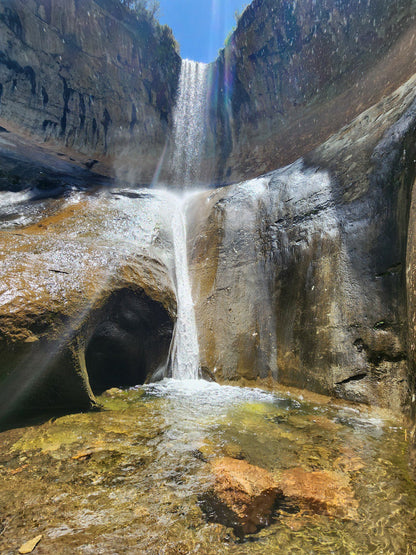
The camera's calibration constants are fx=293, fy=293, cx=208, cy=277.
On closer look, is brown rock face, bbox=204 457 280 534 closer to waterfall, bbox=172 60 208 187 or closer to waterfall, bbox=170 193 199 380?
waterfall, bbox=170 193 199 380

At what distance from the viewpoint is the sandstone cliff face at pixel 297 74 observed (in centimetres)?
823

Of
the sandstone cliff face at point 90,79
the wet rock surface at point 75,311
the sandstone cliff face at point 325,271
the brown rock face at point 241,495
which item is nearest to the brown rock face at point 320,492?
the brown rock face at point 241,495

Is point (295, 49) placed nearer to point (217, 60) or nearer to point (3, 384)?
point (217, 60)

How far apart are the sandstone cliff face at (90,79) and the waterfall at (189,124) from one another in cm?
50

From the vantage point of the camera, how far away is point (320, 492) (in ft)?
7.11

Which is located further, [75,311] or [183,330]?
[183,330]

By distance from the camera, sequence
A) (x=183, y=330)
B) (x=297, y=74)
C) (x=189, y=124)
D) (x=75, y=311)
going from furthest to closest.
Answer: (x=189, y=124)
(x=297, y=74)
(x=183, y=330)
(x=75, y=311)

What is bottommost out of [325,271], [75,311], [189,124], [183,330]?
[183,330]

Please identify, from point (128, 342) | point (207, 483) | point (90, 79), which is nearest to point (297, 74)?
point (90, 79)

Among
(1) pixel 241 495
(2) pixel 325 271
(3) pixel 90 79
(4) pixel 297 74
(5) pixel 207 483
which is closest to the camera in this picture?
(1) pixel 241 495

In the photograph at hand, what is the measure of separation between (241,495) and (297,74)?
13.8 m

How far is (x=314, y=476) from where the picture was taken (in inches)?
94.0

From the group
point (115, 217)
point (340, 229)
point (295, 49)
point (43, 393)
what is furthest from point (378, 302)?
point (295, 49)

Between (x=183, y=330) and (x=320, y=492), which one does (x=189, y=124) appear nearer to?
(x=183, y=330)
